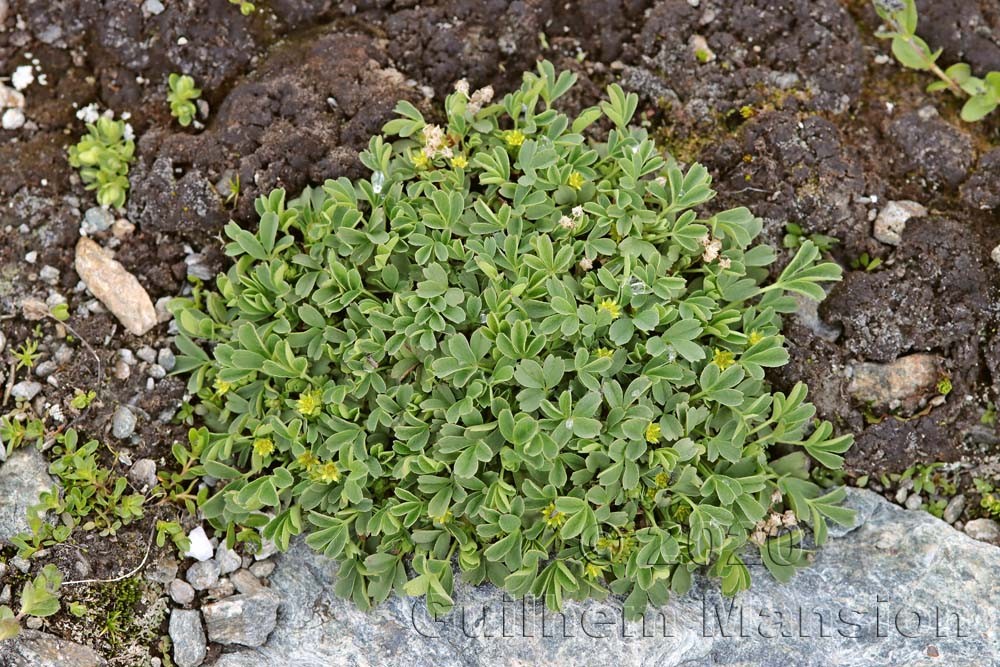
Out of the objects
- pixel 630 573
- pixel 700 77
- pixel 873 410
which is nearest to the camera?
pixel 630 573

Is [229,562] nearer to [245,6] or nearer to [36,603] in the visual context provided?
[36,603]

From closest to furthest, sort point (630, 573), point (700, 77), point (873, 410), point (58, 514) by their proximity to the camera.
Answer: point (630, 573)
point (58, 514)
point (873, 410)
point (700, 77)

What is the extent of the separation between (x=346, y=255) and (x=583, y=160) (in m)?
1.21

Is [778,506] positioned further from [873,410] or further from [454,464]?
[454,464]

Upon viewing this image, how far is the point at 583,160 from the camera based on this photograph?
13.8 ft

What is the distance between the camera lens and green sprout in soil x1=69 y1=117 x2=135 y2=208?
4.59 m

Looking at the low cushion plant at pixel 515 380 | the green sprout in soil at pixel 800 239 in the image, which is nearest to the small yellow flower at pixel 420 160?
the low cushion plant at pixel 515 380

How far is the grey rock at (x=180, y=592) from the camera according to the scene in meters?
4.10

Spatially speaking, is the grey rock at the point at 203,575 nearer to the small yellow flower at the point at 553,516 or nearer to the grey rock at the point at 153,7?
the small yellow flower at the point at 553,516

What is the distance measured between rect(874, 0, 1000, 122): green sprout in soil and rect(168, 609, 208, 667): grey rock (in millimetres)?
4523

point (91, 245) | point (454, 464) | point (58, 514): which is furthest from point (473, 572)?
point (91, 245)

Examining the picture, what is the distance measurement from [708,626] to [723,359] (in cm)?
121

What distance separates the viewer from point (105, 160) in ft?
15.1

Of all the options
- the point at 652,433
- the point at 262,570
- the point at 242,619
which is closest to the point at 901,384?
the point at 652,433
